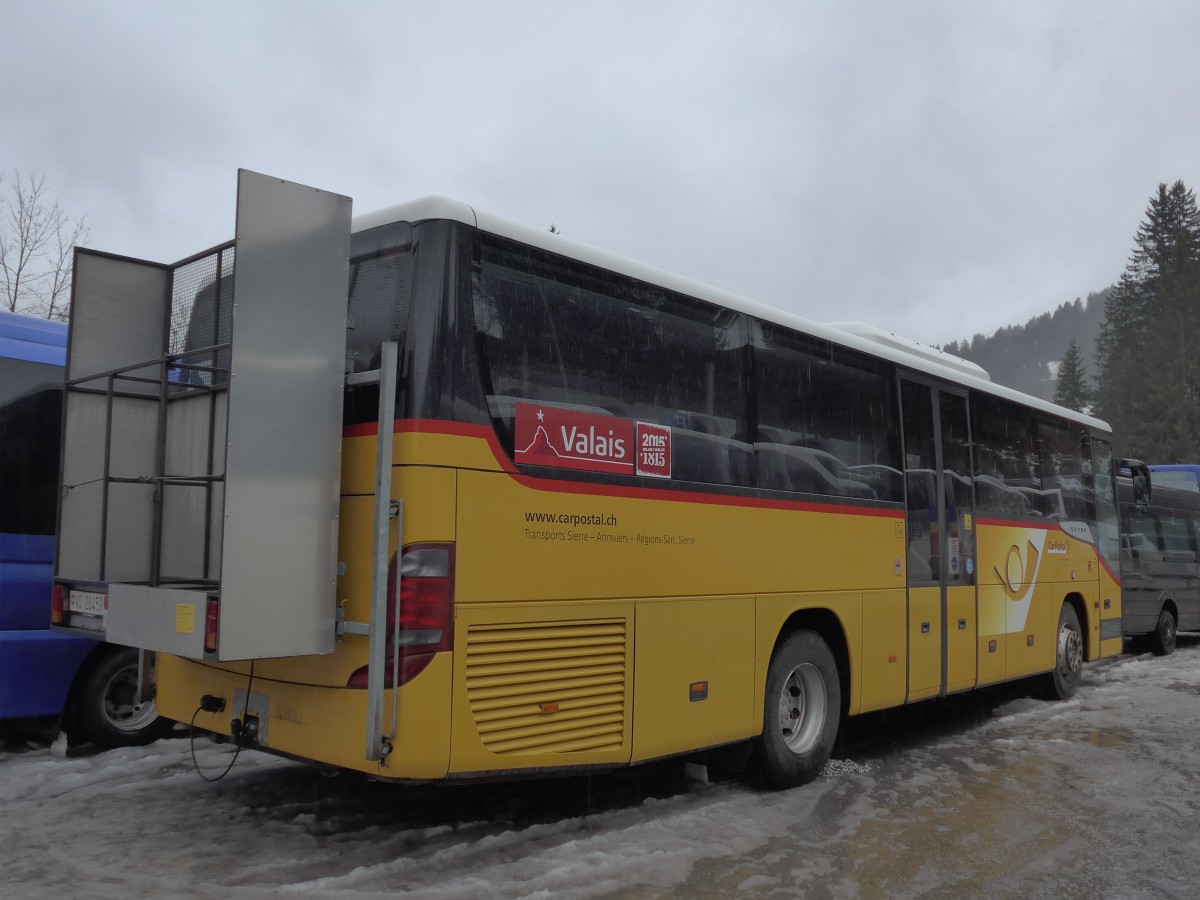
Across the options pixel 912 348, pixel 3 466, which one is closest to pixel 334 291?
pixel 3 466

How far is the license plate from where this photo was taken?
16.4 ft

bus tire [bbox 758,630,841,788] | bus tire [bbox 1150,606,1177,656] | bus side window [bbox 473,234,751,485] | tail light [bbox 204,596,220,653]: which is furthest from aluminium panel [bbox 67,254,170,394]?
bus tire [bbox 1150,606,1177,656]

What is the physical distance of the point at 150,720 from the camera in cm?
743

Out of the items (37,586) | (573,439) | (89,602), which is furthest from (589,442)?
(37,586)

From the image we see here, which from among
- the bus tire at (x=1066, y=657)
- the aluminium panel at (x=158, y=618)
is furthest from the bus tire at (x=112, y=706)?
the bus tire at (x=1066, y=657)

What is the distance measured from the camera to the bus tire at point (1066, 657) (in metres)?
10.7

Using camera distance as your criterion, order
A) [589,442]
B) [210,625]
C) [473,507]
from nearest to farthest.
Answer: [210,625] < [473,507] < [589,442]

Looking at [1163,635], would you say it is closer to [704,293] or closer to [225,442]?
[704,293]

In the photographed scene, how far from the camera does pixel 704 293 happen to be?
6242 mm

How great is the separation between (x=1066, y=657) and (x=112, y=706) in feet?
31.0

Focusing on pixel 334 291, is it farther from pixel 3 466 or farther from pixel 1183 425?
pixel 1183 425

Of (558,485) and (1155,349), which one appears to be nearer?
(558,485)

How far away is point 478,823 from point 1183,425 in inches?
2069

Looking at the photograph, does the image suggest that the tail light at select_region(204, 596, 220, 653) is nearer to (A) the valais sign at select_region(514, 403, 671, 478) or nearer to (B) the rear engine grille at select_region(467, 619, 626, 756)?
(B) the rear engine grille at select_region(467, 619, 626, 756)
